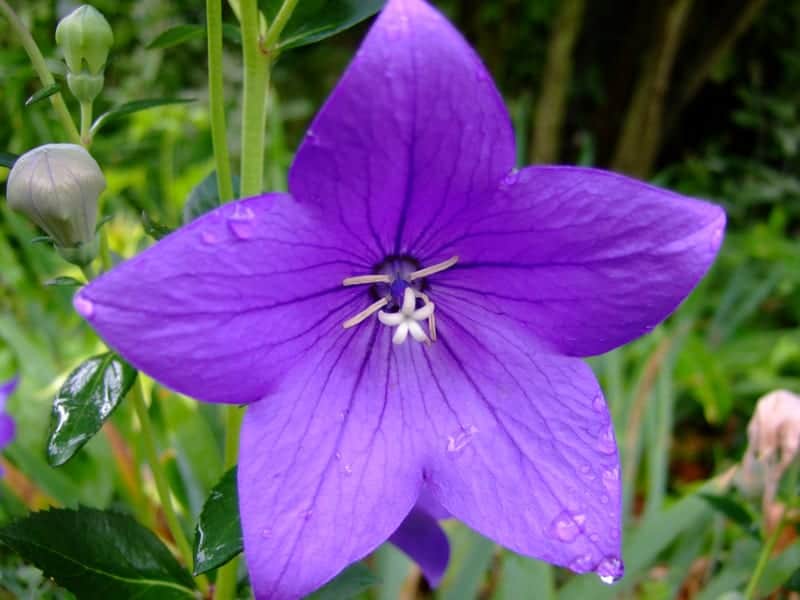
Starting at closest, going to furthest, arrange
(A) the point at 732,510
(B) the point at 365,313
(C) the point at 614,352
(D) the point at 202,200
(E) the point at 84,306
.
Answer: (E) the point at 84,306, (B) the point at 365,313, (D) the point at 202,200, (A) the point at 732,510, (C) the point at 614,352

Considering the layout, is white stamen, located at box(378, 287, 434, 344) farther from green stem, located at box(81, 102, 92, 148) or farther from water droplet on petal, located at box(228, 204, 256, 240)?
green stem, located at box(81, 102, 92, 148)

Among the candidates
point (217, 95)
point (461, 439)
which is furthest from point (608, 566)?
point (217, 95)

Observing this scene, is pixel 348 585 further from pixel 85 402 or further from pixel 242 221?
pixel 242 221

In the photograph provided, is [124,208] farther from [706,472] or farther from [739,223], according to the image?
[739,223]

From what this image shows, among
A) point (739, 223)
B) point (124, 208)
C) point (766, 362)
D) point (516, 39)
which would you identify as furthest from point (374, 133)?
point (739, 223)

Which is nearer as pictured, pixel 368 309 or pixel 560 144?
pixel 368 309

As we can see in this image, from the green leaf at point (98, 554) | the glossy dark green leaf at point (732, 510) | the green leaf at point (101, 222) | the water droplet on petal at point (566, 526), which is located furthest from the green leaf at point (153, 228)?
the glossy dark green leaf at point (732, 510)

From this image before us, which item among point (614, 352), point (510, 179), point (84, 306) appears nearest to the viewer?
point (84, 306)
